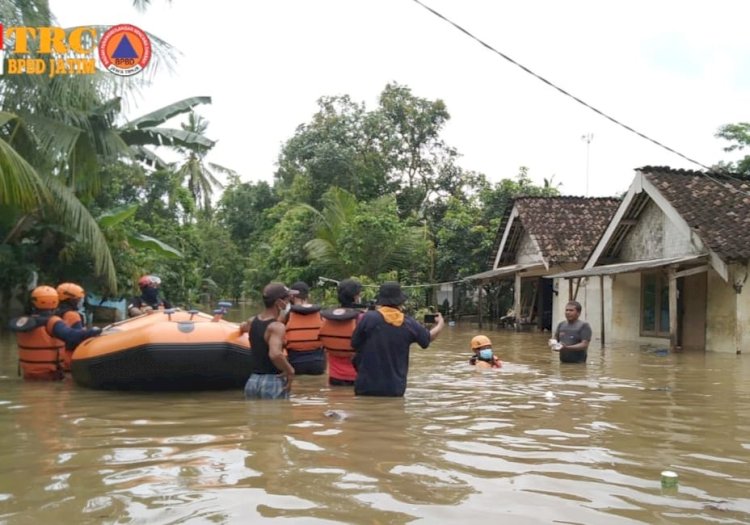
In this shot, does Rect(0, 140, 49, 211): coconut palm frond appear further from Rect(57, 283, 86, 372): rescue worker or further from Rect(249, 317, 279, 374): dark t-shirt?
Rect(249, 317, 279, 374): dark t-shirt

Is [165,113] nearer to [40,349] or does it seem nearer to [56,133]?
[56,133]

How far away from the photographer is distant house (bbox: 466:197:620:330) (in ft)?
73.1

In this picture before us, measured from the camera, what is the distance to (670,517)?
3.62 m

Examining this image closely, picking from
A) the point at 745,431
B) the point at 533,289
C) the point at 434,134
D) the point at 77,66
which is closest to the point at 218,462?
the point at 745,431

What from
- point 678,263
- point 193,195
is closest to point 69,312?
point 678,263

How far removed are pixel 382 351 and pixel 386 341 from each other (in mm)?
143

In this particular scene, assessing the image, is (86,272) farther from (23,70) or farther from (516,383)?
(516,383)

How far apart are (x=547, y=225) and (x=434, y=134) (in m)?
12.9

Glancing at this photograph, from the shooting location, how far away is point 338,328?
791 centimetres

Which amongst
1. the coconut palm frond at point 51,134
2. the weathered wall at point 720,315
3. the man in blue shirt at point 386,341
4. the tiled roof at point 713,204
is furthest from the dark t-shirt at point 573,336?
the coconut palm frond at point 51,134

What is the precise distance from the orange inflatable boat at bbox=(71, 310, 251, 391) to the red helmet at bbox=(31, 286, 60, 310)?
0.71 meters

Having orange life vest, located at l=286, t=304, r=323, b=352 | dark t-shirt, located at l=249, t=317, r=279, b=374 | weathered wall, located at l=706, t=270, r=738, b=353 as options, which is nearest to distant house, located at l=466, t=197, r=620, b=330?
weathered wall, located at l=706, t=270, r=738, b=353

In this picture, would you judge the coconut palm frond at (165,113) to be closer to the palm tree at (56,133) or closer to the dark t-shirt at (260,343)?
the palm tree at (56,133)

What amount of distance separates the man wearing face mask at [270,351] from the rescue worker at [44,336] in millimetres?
2539
